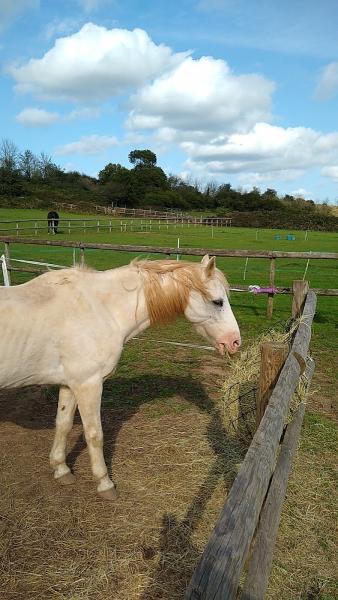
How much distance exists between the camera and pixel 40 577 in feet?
8.44

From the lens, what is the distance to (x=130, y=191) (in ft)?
262

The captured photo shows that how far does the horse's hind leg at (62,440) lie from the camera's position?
11.9 ft

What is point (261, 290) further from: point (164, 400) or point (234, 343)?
point (234, 343)

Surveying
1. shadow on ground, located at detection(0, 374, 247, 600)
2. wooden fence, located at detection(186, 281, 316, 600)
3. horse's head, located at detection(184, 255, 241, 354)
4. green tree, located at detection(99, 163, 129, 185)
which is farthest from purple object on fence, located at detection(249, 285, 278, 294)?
green tree, located at detection(99, 163, 129, 185)

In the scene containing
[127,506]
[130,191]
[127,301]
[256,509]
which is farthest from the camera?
[130,191]

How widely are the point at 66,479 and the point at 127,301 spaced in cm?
158

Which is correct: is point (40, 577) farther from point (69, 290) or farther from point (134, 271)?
point (134, 271)

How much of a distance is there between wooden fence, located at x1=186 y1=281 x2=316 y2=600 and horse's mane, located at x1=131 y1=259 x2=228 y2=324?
2.89 feet

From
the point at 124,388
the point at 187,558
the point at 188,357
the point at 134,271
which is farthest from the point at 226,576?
the point at 188,357

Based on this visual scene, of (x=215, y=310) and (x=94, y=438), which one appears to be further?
(x=215, y=310)

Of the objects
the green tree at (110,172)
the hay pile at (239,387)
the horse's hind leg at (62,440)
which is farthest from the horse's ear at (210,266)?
the green tree at (110,172)

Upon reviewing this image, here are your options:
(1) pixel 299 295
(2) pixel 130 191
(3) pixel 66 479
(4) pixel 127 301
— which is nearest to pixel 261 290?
(1) pixel 299 295

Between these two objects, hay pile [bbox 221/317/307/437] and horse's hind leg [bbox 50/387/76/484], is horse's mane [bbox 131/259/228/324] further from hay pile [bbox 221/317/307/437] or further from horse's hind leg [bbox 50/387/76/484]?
horse's hind leg [bbox 50/387/76/484]

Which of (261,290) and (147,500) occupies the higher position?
(261,290)
